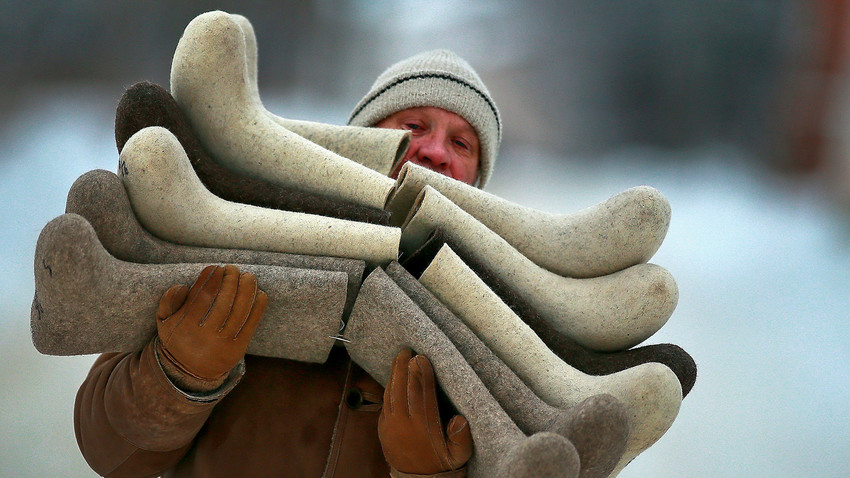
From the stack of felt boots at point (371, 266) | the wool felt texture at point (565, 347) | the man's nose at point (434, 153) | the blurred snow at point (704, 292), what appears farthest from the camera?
the blurred snow at point (704, 292)

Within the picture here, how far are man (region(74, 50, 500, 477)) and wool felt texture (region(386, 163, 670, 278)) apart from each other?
0.73ft

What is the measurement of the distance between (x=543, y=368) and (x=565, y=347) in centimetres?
7

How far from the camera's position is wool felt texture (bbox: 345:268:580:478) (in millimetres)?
619

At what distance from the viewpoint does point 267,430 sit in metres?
0.90

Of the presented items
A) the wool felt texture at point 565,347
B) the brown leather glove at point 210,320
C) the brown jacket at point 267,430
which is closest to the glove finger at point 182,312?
the brown leather glove at point 210,320

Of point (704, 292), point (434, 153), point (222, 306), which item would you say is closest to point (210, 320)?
point (222, 306)

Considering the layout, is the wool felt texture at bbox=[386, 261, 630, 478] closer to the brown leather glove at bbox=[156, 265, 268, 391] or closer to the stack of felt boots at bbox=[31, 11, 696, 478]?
the stack of felt boots at bbox=[31, 11, 696, 478]

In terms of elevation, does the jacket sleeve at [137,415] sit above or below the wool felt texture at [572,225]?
below

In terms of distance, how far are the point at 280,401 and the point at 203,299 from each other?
225 millimetres

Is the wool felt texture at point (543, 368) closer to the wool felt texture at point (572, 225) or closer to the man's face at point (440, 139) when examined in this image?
the wool felt texture at point (572, 225)

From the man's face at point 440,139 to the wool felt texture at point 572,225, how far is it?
344 mm

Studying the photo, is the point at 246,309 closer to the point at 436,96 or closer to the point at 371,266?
the point at 371,266

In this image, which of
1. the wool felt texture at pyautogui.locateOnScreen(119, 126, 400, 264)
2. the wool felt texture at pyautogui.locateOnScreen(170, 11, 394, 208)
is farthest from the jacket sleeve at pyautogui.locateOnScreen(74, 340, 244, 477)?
the wool felt texture at pyautogui.locateOnScreen(170, 11, 394, 208)

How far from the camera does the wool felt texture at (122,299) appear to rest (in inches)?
27.1
